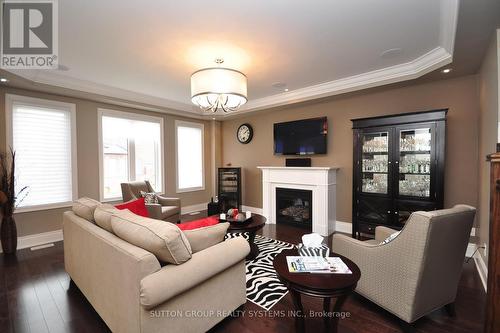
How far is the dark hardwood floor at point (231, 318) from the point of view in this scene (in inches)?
74.1

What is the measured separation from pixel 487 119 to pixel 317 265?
2.66 m

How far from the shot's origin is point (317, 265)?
5.58 feet

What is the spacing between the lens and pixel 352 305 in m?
2.16

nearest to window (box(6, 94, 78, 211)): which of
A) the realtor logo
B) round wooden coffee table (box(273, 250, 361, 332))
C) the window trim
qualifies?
the window trim

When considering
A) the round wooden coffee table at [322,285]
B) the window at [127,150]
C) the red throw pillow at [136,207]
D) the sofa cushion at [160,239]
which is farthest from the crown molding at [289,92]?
the sofa cushion at [160,239]

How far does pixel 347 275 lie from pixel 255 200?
430 centimetres

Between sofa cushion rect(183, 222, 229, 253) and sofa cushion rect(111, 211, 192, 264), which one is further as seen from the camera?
sofa cushion rect(183, 222, 229, 253)

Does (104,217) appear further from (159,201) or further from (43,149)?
(43,149)

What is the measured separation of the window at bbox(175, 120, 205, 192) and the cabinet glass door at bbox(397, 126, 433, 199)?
4462 millimetres

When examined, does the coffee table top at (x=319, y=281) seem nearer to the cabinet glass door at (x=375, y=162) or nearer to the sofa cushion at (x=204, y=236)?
the sofa cushion at (x=204, y=236)

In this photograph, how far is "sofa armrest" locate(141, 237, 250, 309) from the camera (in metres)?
1.37

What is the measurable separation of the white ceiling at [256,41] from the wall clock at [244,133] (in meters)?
1.82

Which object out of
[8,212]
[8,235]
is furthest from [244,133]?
[8,235]

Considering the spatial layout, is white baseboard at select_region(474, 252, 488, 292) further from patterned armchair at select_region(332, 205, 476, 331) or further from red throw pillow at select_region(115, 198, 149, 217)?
red throw pillow at select_region(115, 198, 149, 217)
